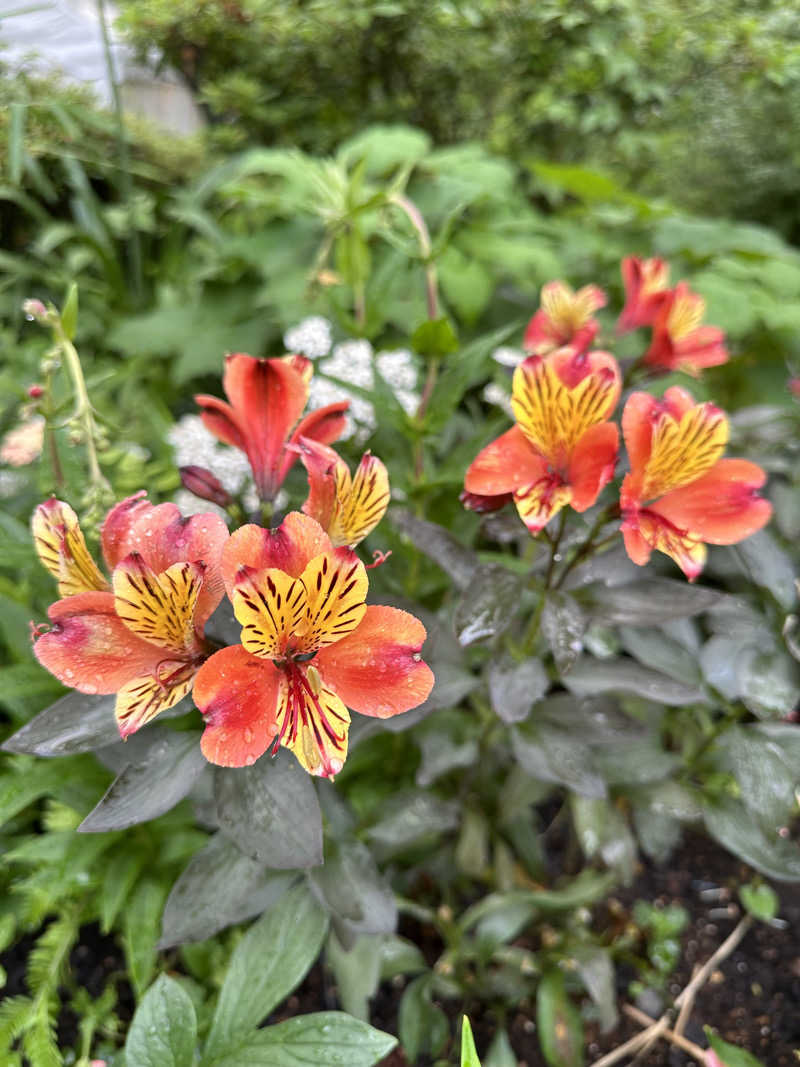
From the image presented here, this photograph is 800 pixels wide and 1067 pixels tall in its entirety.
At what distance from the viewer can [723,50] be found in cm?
173

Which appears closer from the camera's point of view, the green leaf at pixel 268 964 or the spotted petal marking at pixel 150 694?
the spotted petal marking at pixel 150 694

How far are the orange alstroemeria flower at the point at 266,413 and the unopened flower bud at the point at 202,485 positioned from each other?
37 mm

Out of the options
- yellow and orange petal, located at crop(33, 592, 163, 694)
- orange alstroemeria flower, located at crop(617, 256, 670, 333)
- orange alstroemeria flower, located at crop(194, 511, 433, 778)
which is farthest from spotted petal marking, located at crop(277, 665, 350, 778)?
orange alstroemeria flower, located at crop(617, 256, 670, 333)

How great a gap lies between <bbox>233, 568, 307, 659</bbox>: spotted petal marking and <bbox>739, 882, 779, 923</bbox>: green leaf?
2.80 ft

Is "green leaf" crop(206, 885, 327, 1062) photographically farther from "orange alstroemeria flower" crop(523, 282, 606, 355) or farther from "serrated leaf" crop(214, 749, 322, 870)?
"orange alstroemeria flower" crop(523, 282, 606, 355)

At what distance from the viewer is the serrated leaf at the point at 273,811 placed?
568mm

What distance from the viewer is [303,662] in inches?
21.6

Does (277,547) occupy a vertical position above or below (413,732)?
above

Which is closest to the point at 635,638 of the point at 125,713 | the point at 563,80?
the point at 125,713

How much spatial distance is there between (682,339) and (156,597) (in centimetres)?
72

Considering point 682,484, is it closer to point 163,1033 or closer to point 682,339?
point 682,339

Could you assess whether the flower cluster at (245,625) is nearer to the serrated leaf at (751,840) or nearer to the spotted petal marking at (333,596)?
the spotted petal marking at (333,596)

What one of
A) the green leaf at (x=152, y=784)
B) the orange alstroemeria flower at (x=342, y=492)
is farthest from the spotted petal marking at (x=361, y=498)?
the green leaf at (x=152, y=784)

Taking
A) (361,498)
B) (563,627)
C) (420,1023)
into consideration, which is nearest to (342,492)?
(361,498)
